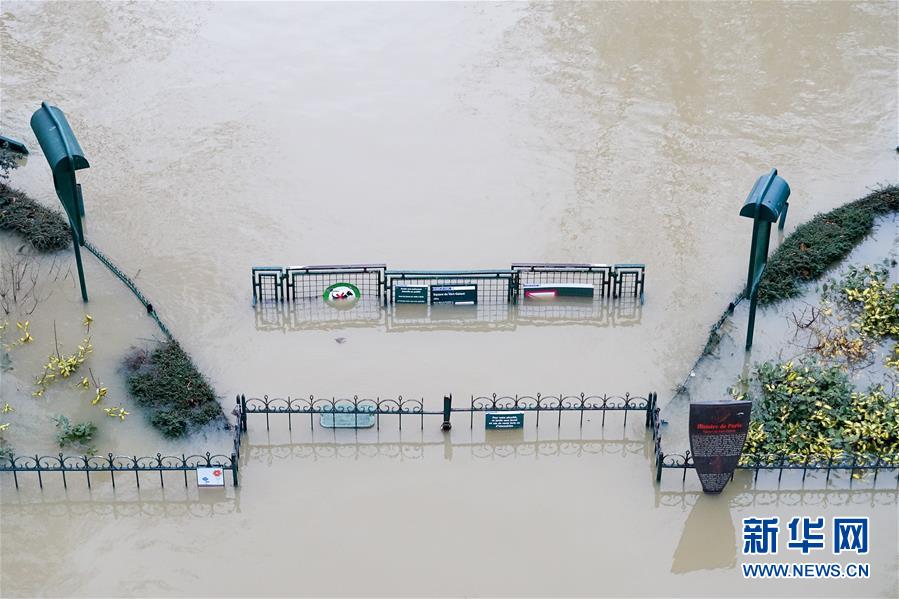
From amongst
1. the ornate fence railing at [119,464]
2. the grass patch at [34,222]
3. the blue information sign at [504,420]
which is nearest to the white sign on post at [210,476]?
the ornate fence railing at [119,464]

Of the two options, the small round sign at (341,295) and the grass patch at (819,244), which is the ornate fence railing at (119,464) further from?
the grass patch at (819,244)

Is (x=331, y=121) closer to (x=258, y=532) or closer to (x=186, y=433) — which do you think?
(x=186, y=433)

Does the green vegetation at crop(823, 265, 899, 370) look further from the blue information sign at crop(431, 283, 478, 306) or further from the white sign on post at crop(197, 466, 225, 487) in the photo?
the white sign on post at crop(197, 466, 225, 487)

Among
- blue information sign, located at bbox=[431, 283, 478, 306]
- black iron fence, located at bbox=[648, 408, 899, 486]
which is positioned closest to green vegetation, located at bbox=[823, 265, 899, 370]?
black iron fence, located at bbox=[648, 408, 899, 486]

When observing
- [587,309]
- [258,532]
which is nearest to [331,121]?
[587,309]

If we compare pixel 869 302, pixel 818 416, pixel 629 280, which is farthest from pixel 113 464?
pixel 869 302

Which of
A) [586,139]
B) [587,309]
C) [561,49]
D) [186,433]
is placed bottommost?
[186,433]
